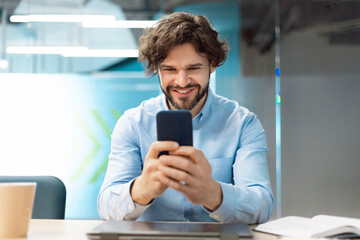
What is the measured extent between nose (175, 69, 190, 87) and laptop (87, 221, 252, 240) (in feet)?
2.47

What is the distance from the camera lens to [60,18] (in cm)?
401

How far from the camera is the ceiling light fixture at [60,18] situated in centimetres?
400

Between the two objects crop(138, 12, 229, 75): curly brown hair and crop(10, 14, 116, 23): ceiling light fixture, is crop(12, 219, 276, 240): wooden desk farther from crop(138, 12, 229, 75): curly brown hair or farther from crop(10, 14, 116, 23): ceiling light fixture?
crop(10, 14, 116, 23): ceiling light fixture

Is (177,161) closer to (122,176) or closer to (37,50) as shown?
(122,176)

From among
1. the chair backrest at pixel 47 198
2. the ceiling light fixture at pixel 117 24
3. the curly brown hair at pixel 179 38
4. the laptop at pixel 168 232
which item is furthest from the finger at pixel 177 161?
the ceiling light fixture at pixel 117 24

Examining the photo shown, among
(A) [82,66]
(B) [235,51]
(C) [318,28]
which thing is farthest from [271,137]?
(A) [82,66]

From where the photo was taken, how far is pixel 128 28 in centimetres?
402

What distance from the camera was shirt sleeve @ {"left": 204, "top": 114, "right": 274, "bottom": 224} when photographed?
4.25 feet

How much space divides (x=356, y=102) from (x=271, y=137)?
0.88 metres

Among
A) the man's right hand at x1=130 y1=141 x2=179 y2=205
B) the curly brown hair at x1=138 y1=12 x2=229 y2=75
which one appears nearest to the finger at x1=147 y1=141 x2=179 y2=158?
the man's right hand at x1=130 y1=141 x2=179 y2=205

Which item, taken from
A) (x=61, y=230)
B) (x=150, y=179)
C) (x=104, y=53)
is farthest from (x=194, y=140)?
(x=104, y=53)

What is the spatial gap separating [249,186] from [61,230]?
67 centimetres

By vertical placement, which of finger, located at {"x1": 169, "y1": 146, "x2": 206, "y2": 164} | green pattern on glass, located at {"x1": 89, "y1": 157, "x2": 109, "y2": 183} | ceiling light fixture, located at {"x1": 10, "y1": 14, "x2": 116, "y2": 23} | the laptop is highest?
ceiling light fixture, located at {"x1": 10, "y1": 14, "x2": 116, "y2": 23}

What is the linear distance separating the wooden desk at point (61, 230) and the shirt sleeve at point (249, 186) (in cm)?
20
